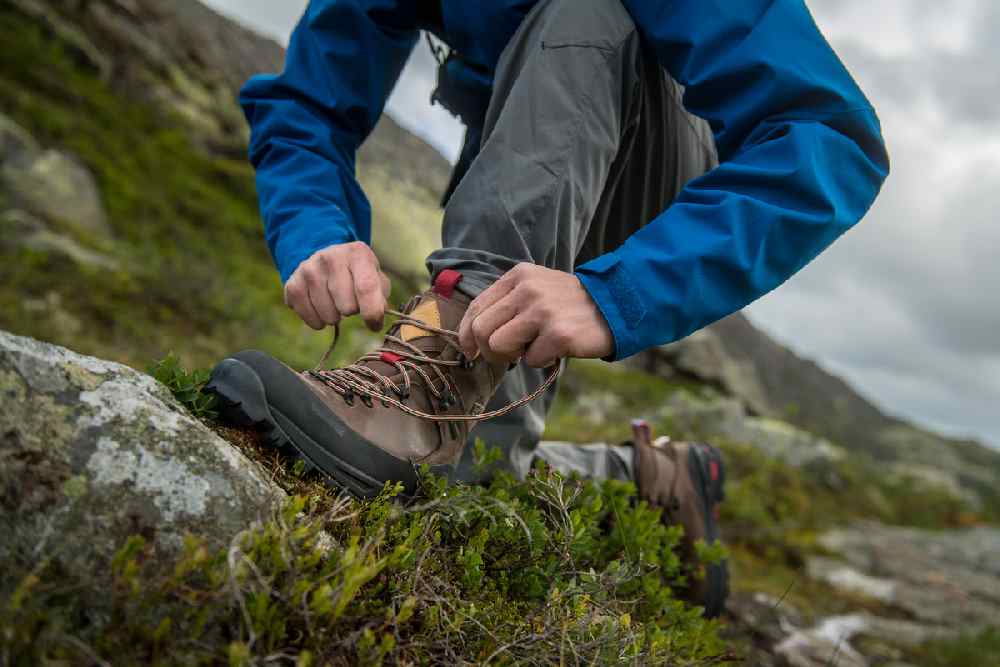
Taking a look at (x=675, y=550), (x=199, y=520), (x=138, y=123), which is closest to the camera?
(x=199, y=520)

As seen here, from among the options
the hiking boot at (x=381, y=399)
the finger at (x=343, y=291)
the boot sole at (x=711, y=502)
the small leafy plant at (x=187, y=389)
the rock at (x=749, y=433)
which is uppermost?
the finger at (x=343, y=291)

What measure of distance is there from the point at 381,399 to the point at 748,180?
1143 millimetres

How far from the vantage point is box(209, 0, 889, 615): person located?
63.7 inches

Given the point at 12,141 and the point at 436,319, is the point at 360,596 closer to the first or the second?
the point at 436,319

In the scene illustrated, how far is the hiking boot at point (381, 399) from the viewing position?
5.18ft

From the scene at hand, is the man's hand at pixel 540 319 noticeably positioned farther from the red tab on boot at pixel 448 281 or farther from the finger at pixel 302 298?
the finger at pixel 302 298

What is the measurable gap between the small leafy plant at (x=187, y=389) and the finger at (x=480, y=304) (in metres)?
0.62

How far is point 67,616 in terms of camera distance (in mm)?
993

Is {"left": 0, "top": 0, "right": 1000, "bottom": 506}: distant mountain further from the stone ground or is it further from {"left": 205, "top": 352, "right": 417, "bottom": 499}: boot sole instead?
{"left": 205, "top": 352, "right": 417, "bottom": 499}: boot sole

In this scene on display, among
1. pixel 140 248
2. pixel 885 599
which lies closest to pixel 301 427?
pixel 885 599

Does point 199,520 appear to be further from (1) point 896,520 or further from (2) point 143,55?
(2) point 143,55

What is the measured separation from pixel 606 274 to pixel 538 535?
68cm

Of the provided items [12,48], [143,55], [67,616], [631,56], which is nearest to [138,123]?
[12,48]

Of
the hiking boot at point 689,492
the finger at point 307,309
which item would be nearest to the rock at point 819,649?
the hiking boot at point 689,492
